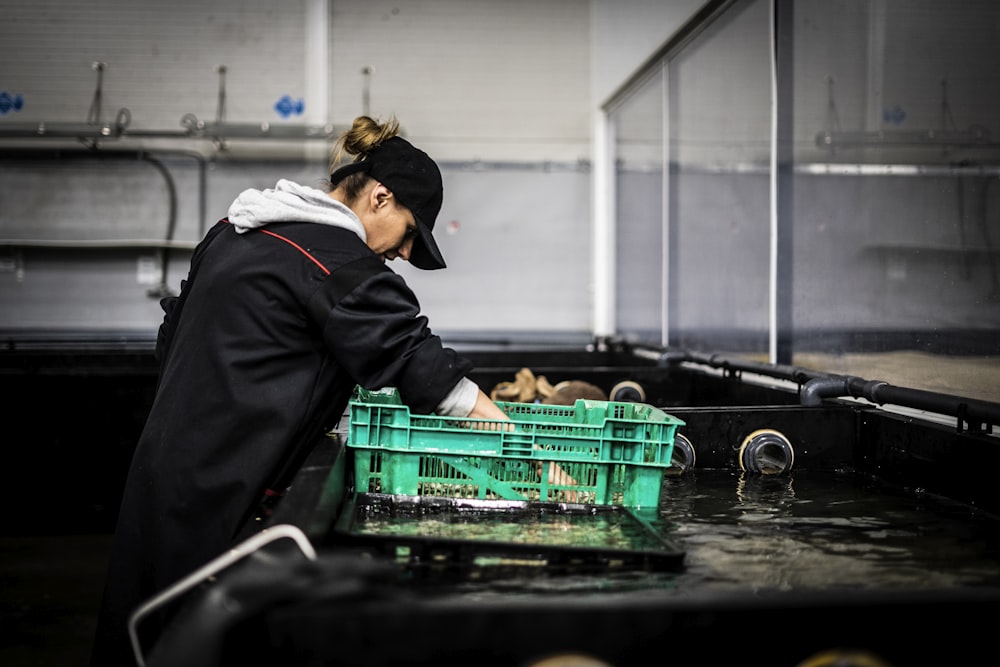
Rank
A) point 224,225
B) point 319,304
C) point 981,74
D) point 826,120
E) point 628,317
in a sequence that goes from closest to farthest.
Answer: point 319,304, point 224,225, point 981,74, point 826,120, point 628,317

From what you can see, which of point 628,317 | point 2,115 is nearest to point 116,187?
point 2,115

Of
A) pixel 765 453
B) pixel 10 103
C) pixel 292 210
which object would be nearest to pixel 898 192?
pixel 765 453

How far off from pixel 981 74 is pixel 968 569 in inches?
48.4

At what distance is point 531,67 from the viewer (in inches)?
225

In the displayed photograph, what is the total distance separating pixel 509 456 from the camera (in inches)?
54.5

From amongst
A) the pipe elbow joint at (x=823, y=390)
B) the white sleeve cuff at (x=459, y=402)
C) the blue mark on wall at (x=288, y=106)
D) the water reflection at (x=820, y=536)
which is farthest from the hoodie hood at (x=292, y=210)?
the blue mark on wall at (x=288, y=106)

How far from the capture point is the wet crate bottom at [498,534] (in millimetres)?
1098

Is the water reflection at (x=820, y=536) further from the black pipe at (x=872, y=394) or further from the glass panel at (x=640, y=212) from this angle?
the glass panel at (x=640, y=212)

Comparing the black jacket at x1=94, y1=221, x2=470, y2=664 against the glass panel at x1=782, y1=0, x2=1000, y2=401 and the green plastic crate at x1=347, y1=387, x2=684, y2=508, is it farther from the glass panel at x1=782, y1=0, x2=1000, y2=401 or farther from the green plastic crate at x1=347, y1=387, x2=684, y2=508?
the glass panel at x1=782, y1=0, x2=1000, y2=401

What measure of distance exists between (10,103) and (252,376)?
485 centimetres

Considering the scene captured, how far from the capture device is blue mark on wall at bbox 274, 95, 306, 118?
5.62 m

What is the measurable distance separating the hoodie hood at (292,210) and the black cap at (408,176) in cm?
9

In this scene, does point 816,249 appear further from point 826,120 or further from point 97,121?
point 97,121

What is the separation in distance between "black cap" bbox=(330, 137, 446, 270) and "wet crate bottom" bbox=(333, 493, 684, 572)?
0.54 meters
